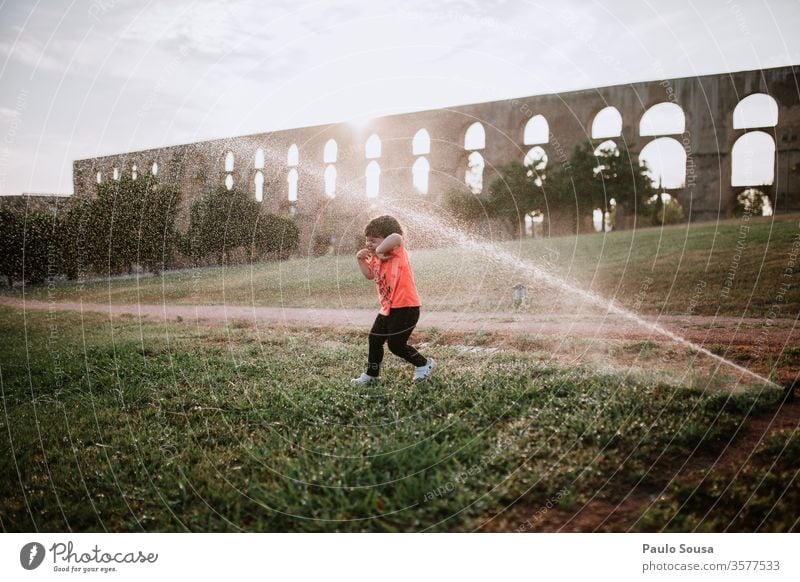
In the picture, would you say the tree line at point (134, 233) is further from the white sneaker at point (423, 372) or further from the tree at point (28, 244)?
the white sneaker at point (423, 372)

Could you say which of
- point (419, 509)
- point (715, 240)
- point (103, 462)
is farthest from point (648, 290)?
point (103, 462)

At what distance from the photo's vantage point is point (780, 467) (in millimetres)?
2820

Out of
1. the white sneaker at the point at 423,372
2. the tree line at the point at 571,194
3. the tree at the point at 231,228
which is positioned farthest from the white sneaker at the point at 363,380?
the tree line at the point at 571,194

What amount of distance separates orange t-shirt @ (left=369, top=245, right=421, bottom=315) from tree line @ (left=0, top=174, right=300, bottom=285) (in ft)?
16.6

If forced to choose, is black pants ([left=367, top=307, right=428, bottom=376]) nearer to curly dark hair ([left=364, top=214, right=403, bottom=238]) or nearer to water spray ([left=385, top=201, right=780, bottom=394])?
curly dark hair ([left=364, top=214, right=403, bottom=238])

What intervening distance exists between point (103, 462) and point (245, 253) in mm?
11650

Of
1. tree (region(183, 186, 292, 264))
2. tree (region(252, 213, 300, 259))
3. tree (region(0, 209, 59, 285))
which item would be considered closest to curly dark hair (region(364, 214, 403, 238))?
tree (region(0, 209, 59, 285))

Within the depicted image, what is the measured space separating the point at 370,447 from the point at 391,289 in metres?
1.34

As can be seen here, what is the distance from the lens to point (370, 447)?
3010 millimetres

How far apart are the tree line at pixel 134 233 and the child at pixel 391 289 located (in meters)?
4.96

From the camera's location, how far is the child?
3951 millimetres

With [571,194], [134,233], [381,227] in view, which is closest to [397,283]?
[381,227]
